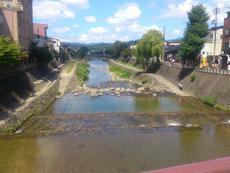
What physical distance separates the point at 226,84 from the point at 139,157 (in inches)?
727

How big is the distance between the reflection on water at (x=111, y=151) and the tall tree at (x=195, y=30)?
20.6 metres

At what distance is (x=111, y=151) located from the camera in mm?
16891

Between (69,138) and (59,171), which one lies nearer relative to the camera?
(59,171)

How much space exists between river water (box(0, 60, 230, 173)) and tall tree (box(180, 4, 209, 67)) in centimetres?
1288

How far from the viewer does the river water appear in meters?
15.1

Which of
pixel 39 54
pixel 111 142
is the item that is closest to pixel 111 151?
pixel 111 142

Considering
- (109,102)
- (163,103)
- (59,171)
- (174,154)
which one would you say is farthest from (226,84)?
(59,171)

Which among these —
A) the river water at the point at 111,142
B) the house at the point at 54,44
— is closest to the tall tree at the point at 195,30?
the river water at the point at 111,142

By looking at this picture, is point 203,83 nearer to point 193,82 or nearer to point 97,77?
point 193,82

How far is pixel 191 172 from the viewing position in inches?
88.6

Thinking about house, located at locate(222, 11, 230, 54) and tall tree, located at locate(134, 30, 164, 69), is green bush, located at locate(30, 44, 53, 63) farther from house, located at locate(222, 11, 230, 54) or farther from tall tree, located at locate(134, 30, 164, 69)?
house, located at locate(222, 11, 230, 54)

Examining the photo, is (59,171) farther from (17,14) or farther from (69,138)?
(17,14)

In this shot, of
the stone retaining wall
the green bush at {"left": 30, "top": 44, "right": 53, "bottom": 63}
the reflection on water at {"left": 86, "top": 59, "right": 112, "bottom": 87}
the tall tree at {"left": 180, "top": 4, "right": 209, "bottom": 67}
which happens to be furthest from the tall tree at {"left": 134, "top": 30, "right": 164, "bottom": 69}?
the stone retaining wall

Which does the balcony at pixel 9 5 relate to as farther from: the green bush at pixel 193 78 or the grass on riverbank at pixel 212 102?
the grass on riverbank at pixel 212 102
